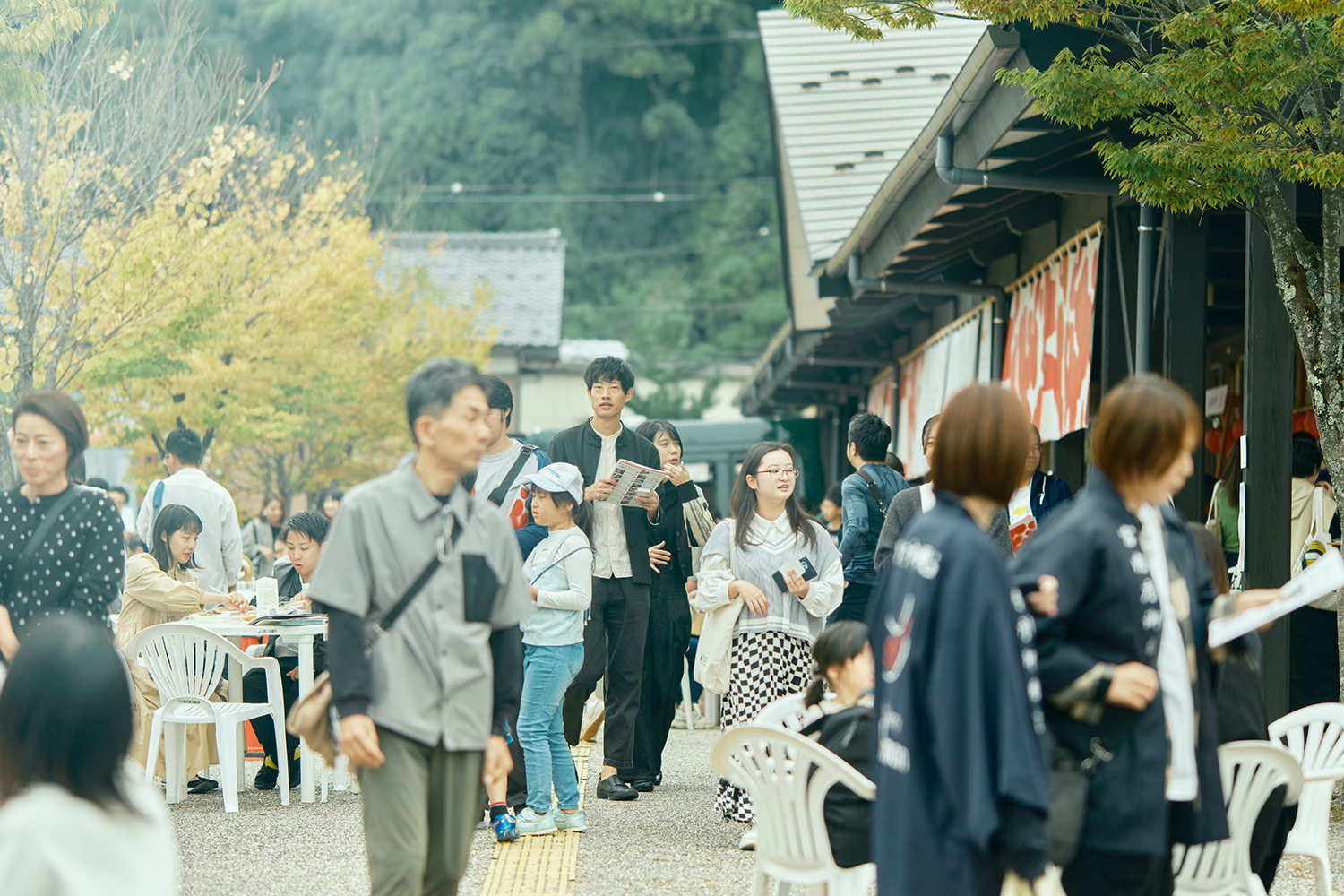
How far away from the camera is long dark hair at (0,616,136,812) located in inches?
86.1

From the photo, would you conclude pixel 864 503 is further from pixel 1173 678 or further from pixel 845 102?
pixel 845 102

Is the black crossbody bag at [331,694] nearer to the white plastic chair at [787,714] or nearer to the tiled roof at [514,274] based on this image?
the white plastic chair at [787,714]

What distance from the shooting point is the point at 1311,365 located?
5.83 m

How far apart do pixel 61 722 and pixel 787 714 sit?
2.71 meters

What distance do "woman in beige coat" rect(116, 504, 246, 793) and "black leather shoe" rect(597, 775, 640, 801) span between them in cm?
222

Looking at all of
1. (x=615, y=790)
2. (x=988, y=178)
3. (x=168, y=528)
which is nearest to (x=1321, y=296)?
(x=988, y=178)

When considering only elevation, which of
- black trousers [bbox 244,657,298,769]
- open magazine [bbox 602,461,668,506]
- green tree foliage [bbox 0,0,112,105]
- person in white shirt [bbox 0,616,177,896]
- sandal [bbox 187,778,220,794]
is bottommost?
Result: sandal [bbox 187,778,220,794]

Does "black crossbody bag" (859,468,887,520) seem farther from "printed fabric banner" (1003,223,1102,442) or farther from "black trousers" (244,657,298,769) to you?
"black trousers" (244,657,298,769)

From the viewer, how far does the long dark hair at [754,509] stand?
5867 mm

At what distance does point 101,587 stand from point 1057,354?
597 cm

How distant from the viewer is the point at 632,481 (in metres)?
6.20

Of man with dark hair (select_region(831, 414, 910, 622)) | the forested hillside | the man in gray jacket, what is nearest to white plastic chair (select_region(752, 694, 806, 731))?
the man in gray jacket

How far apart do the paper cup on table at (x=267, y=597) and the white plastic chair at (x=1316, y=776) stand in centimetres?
516

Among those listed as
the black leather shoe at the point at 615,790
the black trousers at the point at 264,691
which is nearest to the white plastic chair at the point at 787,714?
the black leather shoe at the point at 615,790
